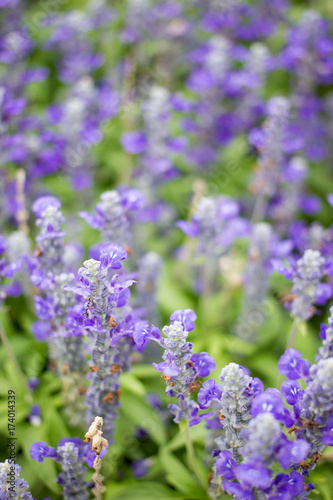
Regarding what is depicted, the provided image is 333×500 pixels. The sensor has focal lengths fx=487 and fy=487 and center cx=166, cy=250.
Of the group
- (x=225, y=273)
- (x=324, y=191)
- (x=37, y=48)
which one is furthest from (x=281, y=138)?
(x=37, y=48)

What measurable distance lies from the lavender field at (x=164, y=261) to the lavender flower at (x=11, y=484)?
11mm

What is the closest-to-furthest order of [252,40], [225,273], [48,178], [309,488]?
[309,488] < [225,273] < [48,178] < [252,40]

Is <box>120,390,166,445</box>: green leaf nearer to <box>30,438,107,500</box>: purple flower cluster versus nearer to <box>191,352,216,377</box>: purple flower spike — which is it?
<box>30,438,107,500</box>: purple flower cluster

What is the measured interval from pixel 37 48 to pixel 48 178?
2.73m

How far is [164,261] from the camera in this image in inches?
233

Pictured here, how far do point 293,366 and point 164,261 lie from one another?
9.85 feet

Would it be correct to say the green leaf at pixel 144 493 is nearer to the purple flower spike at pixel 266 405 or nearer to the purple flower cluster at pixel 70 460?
the purple flower cluster at pixel 70 460

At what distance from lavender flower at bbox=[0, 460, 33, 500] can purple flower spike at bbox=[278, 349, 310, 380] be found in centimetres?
171

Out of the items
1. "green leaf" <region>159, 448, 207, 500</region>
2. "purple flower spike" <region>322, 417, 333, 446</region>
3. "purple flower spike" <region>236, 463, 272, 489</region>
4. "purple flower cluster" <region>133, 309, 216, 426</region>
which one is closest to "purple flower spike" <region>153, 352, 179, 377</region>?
"purple flower cluster" <region>133, 309, 216, 426</region>

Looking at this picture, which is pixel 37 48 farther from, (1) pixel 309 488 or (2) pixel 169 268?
(1) pixel 309 488

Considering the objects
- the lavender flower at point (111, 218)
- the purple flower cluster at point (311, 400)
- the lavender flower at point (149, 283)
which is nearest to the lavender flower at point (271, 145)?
the lavender flower at point (149, 283)

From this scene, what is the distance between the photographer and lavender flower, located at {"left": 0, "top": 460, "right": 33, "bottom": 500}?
106 inches

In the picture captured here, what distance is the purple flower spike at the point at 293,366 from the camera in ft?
10.0

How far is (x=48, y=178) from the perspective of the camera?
6824mm
